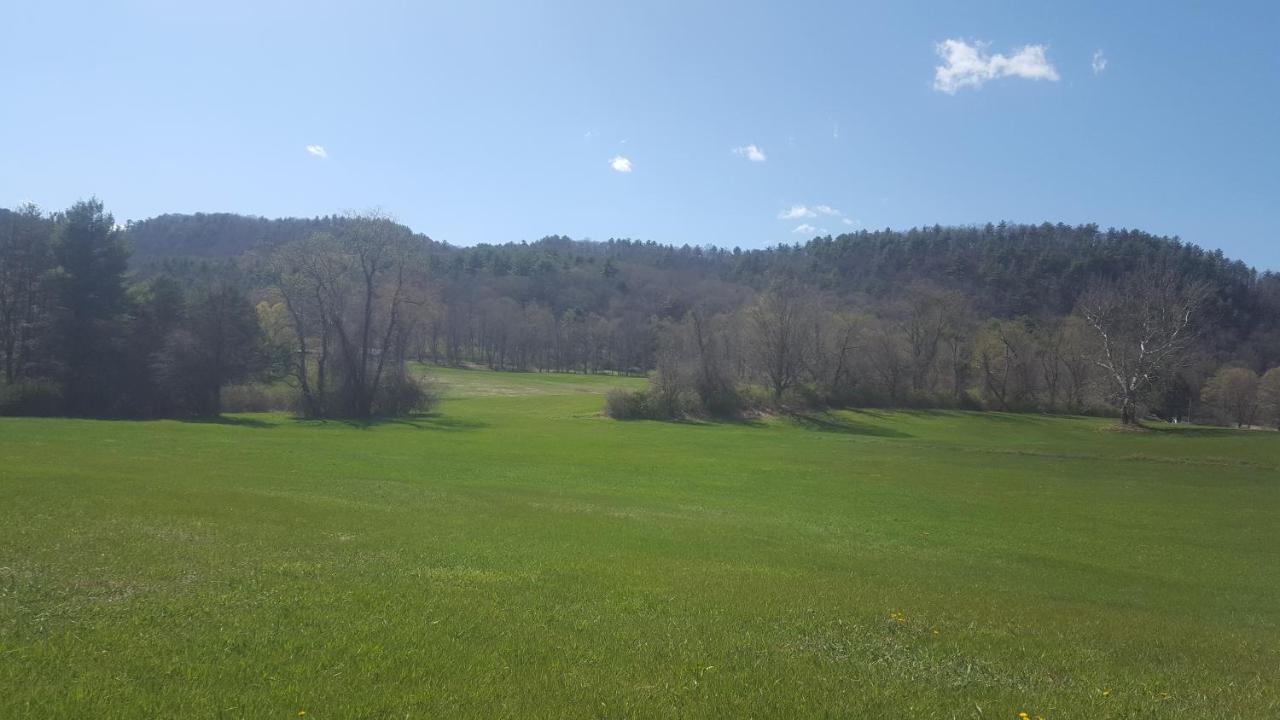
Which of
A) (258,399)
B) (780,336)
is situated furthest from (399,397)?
(780,336)

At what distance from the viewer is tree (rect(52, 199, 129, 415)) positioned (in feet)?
172

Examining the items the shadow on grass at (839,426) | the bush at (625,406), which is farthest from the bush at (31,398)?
the shadow on grass at (839,426)

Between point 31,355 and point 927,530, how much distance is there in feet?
198

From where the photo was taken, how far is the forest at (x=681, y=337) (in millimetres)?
54000

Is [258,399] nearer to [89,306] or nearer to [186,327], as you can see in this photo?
[186,327]

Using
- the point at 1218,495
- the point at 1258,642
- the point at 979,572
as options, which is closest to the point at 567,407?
the point at 1218,495

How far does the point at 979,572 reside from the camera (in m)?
15.2

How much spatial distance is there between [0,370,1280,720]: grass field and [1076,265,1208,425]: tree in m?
34.1

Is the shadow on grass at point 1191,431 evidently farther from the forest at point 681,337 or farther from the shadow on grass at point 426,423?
the shadow on grass at point 426,423

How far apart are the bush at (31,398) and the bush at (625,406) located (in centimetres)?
3891

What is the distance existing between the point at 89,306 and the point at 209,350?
8.69 metres

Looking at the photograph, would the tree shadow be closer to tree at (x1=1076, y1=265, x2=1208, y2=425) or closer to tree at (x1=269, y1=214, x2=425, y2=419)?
tree at (x1=269, y1=214, x2=425, y2=419)

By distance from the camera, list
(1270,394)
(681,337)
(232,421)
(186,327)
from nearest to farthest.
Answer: (232,421)
(186,327)
(1270,394)
(681,337)

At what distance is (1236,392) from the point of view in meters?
74.9
